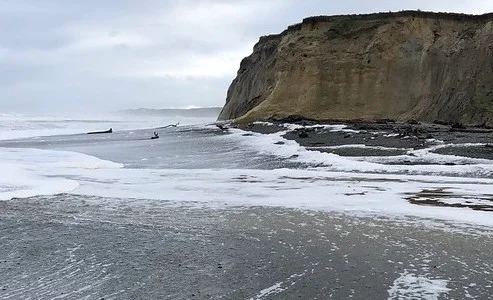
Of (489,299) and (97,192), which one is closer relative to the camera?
(489,299)

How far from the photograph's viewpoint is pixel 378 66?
4081cm

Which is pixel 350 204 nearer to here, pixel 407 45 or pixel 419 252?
pixel 419 252

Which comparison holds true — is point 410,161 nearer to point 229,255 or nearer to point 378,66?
point 229,255

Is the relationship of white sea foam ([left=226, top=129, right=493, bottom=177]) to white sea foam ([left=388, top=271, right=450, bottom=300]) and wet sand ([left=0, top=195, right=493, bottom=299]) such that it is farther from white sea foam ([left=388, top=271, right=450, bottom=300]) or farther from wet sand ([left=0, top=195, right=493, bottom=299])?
white sea foam ([left=388, top=271, right=450, bottom=300])

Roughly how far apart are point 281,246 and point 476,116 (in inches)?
1061

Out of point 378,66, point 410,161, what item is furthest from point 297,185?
point 378,66

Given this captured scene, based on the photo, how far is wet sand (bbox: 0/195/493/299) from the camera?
4855 mm

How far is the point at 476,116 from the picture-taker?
30188 mm

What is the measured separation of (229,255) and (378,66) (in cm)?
3696

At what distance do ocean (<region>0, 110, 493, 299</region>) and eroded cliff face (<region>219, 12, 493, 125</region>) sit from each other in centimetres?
2137

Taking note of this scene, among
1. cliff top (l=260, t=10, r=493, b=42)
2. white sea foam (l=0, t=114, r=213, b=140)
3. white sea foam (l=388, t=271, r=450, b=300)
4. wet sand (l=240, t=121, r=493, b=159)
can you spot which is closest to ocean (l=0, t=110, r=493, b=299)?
white sea foam (l=388, t=271, r=450, b=300)

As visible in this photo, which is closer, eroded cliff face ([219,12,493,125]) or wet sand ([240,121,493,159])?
wet sand ([240,121,493,159])

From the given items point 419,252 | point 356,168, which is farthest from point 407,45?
point 419,252

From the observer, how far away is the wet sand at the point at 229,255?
15.9 feet
